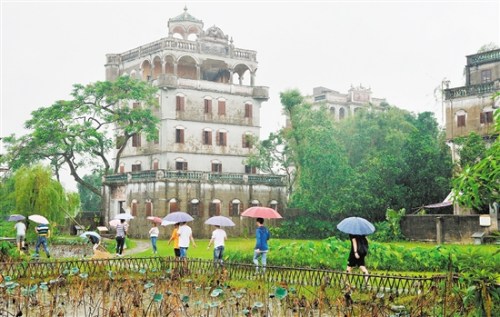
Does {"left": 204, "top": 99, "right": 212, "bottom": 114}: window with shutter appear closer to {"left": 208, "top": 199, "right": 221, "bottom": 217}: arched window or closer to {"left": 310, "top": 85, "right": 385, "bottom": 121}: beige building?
Result: {"left": 208, "top": 199, "right": 221, "bottom": 217}: arched window

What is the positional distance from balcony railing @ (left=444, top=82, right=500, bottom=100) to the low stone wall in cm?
869

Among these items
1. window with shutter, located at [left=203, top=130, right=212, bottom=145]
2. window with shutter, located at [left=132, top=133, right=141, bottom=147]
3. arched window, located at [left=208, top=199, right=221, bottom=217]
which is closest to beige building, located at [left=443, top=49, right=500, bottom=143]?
arched window, located at [left=208, top=199, right=221, bottom=217]

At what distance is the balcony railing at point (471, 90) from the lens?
38.8 metres

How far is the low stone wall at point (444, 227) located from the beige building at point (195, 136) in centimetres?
1053

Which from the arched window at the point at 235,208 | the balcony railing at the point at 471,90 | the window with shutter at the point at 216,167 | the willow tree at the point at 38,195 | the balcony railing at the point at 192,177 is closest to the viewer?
the willow tree at the point at 38,195

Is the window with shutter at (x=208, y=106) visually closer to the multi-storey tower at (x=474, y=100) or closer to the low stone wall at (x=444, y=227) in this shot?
the multi-storey tower at (x=474, y=100)

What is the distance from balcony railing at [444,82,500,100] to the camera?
38.8 m

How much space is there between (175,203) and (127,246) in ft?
27.1

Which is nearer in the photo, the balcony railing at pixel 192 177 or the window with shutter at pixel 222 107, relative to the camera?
the balcony railing at pixel 192 177

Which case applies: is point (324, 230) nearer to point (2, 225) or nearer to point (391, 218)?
point (391, 218)

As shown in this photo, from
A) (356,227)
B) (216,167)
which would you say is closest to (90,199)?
(216,167)

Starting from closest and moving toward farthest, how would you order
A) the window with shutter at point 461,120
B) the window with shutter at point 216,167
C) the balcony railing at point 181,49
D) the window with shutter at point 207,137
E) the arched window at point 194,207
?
1. the window with shutter at point 461,120
2. the arched window at point 194,207
3. the balcony railing at point 181,49
4. the window with shutter at point 207,137
5. the window with shutter at point 216,167

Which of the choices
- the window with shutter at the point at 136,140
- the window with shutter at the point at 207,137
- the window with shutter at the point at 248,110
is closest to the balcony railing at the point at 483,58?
the window with shutter at the point at 248,110

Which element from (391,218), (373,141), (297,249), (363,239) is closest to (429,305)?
(363,239)
